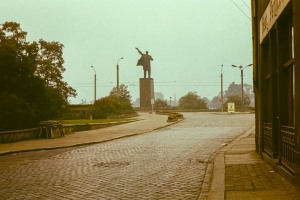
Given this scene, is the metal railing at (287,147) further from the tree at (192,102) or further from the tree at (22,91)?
the tree at (192,102)

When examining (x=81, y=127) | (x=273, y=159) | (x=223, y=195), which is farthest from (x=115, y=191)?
(x=81, y=127)

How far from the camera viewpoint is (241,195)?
698cm

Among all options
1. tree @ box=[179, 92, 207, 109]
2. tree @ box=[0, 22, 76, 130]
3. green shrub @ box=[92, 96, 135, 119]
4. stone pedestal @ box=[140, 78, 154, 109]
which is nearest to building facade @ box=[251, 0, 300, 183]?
tree @ box=[0, 22, 76, 130]

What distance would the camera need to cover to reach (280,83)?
8969 mm

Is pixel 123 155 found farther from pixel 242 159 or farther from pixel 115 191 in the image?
pixel 115 191

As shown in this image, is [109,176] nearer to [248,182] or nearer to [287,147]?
[248,182]

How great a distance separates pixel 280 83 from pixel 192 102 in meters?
103

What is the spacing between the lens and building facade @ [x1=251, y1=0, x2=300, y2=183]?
719cm

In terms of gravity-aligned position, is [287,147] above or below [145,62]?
below

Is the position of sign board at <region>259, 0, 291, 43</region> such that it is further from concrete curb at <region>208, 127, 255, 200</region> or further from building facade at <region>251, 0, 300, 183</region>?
concrete curb at <region>208, 127, 255, 200</region>

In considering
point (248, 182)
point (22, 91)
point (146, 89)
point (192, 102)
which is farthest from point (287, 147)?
point (192, 102)

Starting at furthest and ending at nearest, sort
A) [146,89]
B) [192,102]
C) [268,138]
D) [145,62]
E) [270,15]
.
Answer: [192,102]
[146,89]
[145,62]
[268,138]
[270,15]

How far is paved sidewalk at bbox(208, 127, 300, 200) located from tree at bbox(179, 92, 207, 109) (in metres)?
98.9

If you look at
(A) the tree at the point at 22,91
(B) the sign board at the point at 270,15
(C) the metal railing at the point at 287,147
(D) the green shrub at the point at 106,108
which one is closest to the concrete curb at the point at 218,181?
(C) the metal railing at the point at 287,147
